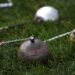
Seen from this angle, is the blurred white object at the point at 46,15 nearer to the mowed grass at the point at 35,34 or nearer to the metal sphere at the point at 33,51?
the mowed grass at the point at 35,34

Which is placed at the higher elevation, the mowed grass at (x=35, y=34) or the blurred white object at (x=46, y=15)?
the blurred white object at (x=46, y=15)

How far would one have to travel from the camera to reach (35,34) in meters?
4.46

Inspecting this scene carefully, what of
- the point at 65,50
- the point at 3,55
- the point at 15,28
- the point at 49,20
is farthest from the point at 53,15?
the point at 3,55

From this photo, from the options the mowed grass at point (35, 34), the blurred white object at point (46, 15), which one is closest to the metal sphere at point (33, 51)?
the mowed grass at point (35, 34)

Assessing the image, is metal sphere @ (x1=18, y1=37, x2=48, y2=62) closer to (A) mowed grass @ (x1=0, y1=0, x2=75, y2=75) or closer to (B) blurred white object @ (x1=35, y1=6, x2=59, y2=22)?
(A) mowed grass @ (x1=0, y1=0, x2=75, y2=75)

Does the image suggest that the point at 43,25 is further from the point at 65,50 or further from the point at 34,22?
the point at 65,50

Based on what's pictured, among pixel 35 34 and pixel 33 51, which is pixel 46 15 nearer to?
pixel 35 34

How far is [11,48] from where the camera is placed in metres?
3.96

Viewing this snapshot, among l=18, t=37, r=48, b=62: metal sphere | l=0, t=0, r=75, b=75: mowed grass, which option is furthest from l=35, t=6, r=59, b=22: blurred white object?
l=18, t=37, r=48, b=62: metal sphere

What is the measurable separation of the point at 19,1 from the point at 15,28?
3.64 ft

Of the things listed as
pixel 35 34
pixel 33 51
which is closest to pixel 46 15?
pixel 35 34

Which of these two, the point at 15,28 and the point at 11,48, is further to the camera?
the point at 15,28

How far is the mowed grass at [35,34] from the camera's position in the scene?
3668mm

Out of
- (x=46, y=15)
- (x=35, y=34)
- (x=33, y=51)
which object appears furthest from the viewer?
(x=46, y=15)
